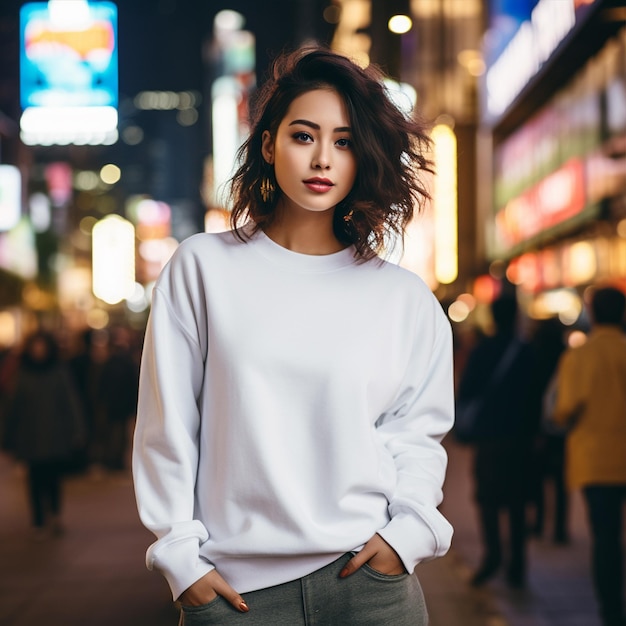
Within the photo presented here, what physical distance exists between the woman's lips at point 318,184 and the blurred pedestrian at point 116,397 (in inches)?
442

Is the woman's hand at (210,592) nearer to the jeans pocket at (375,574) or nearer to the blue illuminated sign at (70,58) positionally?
the jeans pocket at (375,574)

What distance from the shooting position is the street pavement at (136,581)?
6.18 m

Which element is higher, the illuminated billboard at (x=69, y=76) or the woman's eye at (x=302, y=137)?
the illuminated billboard at (x=69, y=76)

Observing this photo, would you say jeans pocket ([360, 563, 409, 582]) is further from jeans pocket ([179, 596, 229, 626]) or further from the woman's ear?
the woman's ear

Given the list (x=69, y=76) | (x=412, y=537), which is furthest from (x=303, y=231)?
(x=69, y=76)

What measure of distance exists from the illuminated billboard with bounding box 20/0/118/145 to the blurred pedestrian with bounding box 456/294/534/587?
26.5ft

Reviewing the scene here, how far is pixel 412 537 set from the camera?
7.61 feet

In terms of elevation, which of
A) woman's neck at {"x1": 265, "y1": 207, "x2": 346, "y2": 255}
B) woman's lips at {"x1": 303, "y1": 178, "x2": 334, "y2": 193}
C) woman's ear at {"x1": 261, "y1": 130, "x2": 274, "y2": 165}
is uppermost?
woman's ear at {"x1": 261, "y1": 130, "x2": 274, "y2": 165}

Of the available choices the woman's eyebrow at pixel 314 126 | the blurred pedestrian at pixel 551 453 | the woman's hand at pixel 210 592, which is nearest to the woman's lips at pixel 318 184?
the woman's eyebrow at pixel 314 126

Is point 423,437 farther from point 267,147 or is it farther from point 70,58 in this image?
point 70,58

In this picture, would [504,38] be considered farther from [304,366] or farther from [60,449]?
[304,366]

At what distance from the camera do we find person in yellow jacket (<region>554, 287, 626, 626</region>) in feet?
18.3

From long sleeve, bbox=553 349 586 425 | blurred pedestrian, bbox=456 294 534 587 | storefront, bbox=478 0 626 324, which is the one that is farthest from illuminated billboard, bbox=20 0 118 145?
long sleeve, bbox=553 349 586 425

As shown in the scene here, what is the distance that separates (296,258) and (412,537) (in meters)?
0.67
